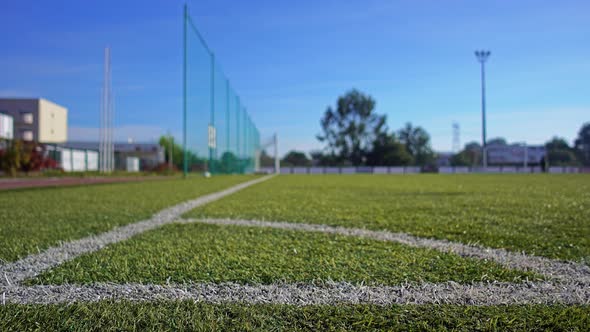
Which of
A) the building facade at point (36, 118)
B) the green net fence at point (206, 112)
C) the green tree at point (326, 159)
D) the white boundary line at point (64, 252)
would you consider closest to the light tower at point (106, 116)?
the green net fence at point (206, 112)

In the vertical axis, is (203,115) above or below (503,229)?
above

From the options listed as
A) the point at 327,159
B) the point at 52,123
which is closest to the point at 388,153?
the point at 327,159

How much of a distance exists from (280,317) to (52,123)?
1551 inches

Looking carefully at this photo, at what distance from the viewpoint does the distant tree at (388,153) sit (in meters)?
44.0

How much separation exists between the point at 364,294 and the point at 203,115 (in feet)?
47.5

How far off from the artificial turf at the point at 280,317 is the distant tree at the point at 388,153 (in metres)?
44.3

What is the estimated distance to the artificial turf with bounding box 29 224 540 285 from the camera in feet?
4.32

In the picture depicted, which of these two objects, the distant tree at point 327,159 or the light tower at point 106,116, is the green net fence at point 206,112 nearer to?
the light tower at point 106,116

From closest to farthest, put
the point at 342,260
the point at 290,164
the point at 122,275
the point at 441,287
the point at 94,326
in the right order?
the point at 94,326, the point at 441,287, the point at 122,275, the point at 342,260, the point at 290,164

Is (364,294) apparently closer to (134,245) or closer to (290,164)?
(134,245)

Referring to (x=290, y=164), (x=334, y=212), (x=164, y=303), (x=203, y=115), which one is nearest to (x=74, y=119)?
(x=203, y=115)

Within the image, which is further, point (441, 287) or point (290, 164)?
point (290, 164)

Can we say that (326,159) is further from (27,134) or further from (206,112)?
(206,112)

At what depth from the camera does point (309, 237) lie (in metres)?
2.12
